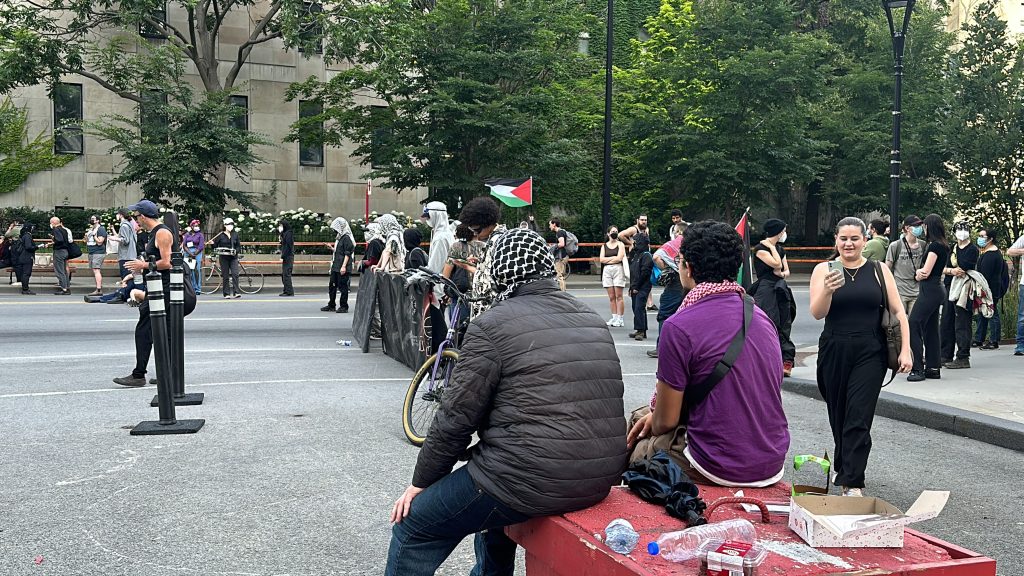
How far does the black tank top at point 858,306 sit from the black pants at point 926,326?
486cm

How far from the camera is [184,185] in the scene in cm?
3153

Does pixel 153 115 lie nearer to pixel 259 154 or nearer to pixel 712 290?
pixel 259 154

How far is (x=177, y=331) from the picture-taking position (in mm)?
8633

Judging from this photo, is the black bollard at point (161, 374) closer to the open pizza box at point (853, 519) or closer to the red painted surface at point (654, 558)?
the red painted surface at point (654, 558)

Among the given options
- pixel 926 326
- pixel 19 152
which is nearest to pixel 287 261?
pixel 19 152

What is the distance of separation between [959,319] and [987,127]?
9869mm

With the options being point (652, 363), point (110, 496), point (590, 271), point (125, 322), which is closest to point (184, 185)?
point (590, 271)

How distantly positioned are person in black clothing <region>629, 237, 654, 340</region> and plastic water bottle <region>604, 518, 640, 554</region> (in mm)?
11939

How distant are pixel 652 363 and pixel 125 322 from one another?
30.1 feet

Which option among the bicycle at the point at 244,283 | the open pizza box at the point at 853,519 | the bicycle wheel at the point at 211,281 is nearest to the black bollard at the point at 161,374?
the open pizza box at the point at 853,519

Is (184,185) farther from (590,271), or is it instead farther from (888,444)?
(888,444)

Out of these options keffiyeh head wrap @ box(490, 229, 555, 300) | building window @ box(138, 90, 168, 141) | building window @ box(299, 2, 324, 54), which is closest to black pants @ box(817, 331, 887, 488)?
keffiyeh head wrap @ box(490, 229, 555, 300)

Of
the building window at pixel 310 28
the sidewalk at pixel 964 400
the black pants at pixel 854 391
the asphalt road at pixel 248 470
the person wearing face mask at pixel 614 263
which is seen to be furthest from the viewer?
the building window at pixel 310 28

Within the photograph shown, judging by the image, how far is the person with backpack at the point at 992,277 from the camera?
13430mm
